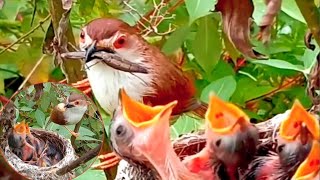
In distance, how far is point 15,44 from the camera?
88 centimetres

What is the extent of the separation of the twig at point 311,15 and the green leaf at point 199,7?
87mm

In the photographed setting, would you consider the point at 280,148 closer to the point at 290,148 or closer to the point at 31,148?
the point at 290,148

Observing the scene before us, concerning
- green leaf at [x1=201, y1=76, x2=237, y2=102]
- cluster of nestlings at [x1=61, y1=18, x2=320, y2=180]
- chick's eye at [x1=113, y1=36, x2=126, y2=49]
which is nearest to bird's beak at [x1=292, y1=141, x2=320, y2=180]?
cluster of nestlings at [x1=61, y1=18, x2=320, y2=180]

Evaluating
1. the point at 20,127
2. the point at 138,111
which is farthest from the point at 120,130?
the point at 20,127

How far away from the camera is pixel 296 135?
2.41ft

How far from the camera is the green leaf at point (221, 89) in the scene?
772 millimetres

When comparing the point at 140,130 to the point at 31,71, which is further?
the point at 31,71

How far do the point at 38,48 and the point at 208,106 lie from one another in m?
0.22

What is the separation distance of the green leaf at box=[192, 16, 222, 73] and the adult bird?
4 cm

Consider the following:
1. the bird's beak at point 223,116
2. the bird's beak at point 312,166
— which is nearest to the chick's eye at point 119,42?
the bird's beak at point 223,116

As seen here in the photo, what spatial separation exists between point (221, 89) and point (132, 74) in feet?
0.29

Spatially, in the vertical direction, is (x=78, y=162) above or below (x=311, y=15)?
below

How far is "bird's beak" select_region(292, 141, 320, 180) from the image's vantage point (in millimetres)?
712

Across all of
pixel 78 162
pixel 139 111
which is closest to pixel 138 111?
pixel 139 111
